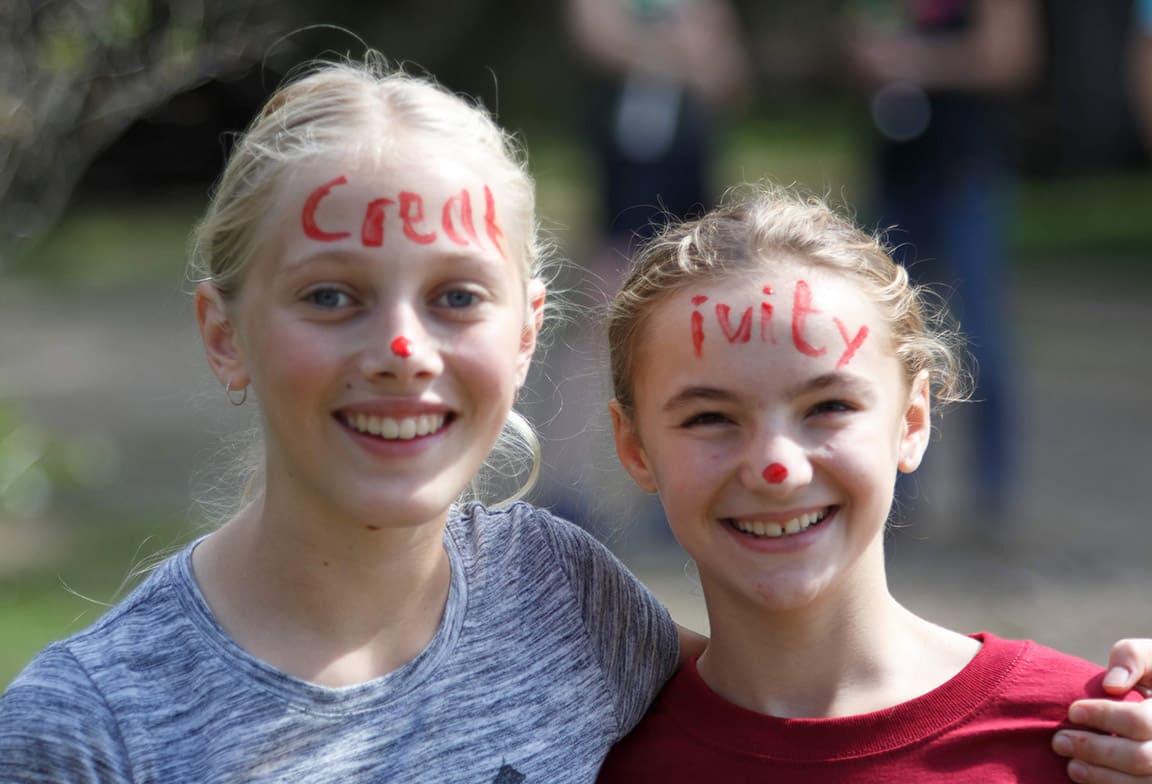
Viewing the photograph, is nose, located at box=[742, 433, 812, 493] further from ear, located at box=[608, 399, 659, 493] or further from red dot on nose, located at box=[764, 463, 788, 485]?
ear, located at box=[608, 399, 659, 493]

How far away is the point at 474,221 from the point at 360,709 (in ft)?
2.34

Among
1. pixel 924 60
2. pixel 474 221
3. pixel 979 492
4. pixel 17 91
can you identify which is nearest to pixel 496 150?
pixel 474 221

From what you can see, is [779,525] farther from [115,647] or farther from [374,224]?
[115,647]

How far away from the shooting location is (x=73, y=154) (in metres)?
5.57

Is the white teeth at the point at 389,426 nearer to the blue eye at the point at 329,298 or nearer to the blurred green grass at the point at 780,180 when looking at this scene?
the blue eye at the point at 329,298

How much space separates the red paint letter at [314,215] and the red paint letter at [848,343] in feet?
2.46

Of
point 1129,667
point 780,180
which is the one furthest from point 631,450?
point 780,180

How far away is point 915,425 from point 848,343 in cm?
23

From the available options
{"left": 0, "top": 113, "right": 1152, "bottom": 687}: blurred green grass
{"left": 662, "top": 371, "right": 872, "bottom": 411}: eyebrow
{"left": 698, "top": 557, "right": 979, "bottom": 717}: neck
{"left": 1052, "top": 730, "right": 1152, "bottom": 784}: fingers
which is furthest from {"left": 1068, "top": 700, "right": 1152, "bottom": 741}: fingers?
A: {"left": 0, "top": 113, "right": 1152, "bottom": 687}: blurred green grass

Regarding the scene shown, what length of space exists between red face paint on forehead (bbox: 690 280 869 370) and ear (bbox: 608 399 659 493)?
0.73 feet

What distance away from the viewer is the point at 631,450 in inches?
100

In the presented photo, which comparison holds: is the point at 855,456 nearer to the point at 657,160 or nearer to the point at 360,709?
the point at 360,709

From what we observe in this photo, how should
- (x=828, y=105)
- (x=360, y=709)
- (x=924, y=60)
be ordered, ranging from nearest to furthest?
1. (x=360, y=709)
2. (x=924, y=60)
3. (x=828, y=105)

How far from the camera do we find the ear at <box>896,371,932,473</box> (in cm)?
247
